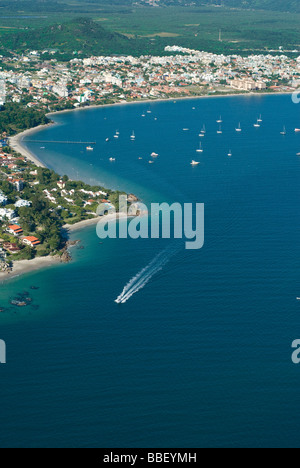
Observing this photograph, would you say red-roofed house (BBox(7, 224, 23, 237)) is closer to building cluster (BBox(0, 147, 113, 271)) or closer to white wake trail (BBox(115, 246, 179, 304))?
building cluster (BBox(0, 147, 113, 271))

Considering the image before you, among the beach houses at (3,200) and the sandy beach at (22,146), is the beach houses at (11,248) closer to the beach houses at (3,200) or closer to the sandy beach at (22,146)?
the beach houses at (3,200)

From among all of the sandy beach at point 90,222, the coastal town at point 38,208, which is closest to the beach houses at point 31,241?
the coastal town at point 38,208

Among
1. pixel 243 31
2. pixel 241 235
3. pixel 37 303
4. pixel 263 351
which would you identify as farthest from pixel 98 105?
pixel 243 31

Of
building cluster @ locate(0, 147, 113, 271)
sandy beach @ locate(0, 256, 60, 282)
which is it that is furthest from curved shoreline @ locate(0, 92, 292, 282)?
building cluster @ locate(0, 147, 113, 271)

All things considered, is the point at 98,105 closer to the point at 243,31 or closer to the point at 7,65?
the point at 7,65

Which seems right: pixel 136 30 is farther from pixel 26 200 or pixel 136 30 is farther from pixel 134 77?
pixel 26 200
